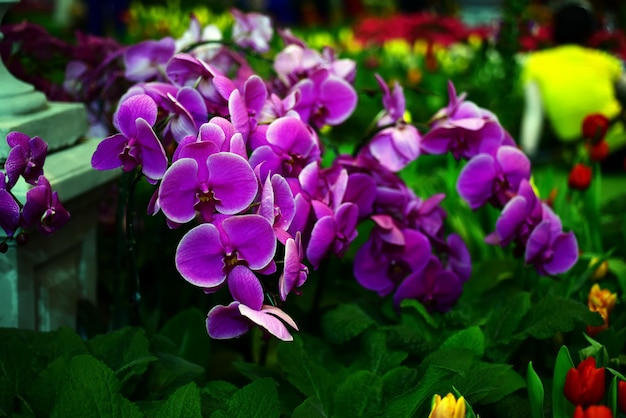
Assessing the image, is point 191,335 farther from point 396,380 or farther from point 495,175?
point 495,175

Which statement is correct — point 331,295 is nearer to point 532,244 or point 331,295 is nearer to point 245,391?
point 532,244

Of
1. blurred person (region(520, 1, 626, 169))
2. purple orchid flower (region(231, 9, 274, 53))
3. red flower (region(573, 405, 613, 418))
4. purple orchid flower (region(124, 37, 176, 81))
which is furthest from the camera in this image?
blurred person (region(520, 1, 626, 169))

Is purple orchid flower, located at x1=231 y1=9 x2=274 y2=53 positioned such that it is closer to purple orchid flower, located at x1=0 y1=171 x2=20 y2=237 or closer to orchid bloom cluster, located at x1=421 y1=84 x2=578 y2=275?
orchid bloom cluster, located at x1=421 y1=84 x2=578 y2=275

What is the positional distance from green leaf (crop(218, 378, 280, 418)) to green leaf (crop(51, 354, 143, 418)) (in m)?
0.11

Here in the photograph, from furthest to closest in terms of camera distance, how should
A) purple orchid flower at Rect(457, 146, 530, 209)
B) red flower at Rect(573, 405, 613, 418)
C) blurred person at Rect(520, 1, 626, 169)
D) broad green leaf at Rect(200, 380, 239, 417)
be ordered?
blurred person at Rect(520, 1, 626, 169), purple orchid flower at Rect(457, 146, 530, 209), broad green leaf at Rect(200, 380, 239, 417), red flower at Rect(573, 405, 613, 418)

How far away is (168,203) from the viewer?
3.10 feet

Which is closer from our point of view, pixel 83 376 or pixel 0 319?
pixel 83 376

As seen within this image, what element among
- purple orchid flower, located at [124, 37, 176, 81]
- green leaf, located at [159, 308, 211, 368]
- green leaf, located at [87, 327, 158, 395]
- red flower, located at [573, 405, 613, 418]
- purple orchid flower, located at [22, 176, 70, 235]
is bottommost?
green leaf, located at [159, 308, 211, 368]

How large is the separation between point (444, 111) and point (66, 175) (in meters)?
0.64

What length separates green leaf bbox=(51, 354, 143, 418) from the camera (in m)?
0.93

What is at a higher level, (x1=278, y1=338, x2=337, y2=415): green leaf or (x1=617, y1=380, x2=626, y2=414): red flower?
(x1=617, y1=380, x2=626, y2=414): red flower

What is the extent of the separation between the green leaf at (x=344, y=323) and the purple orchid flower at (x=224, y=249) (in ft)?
1.22

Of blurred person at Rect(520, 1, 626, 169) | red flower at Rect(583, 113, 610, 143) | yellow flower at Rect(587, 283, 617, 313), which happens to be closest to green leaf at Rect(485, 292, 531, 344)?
yellow flower at Rect(587, 283, 617, 313)

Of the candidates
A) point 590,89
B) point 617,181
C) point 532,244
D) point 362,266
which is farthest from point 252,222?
point 590,89
